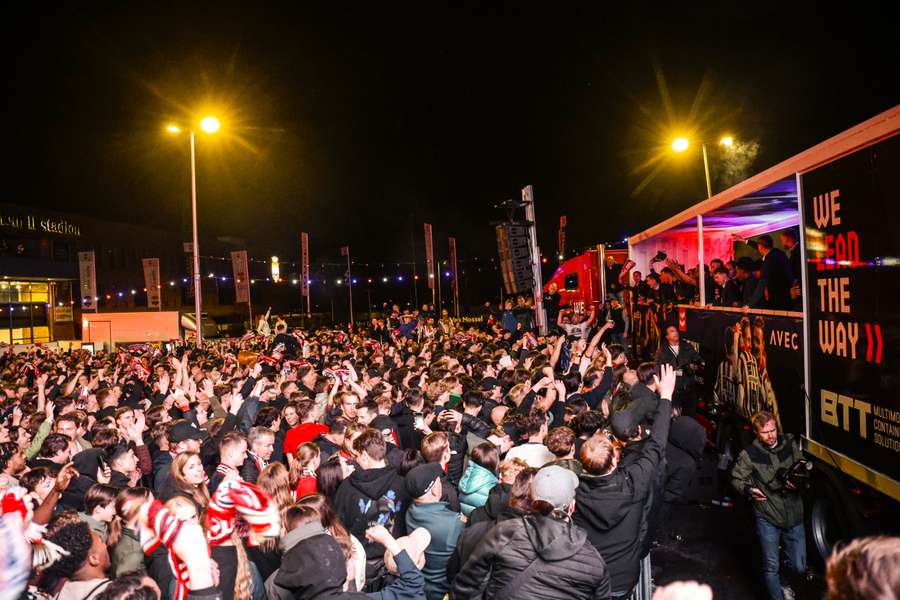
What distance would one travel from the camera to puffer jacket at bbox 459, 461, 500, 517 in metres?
4.68

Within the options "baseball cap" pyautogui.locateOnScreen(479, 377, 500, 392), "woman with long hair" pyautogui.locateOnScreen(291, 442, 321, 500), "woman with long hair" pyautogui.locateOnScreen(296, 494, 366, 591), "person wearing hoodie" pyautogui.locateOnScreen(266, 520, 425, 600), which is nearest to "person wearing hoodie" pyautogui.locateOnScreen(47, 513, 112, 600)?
"person wearing hoodie" pyautogui.locateOnScreen(266, 520, 425, 600)

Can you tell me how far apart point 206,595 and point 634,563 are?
106 inches

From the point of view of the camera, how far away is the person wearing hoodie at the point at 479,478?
15.4ft

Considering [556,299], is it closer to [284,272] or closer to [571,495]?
[571,495]

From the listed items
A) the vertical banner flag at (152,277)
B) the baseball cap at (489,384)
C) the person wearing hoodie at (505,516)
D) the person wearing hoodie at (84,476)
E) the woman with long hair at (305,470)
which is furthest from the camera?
the vertical banner flag at (152,277)

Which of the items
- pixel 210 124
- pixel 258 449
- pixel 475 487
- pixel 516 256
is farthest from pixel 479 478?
pixel 210 124

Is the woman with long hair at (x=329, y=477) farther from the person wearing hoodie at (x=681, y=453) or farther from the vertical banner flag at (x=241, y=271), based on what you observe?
the vertical banner flag at (x=241, y=271)

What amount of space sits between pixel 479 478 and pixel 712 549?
10.7 ft

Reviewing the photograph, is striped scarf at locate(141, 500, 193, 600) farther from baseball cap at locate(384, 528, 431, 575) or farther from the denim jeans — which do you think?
the denim jeans

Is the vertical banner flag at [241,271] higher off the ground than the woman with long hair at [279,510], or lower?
higher

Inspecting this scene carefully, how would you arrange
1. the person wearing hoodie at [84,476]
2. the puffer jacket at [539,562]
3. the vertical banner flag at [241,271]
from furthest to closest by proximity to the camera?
the vertical banner flag at [241,271], the person wearing hoodie at [84,476], the puffer jacket at [539,562]

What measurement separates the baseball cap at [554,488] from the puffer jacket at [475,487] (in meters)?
1.68

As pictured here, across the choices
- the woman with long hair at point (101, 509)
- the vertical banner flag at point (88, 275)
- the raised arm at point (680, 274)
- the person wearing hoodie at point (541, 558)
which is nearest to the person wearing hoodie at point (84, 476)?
the woman with long hair at point (101, 509)

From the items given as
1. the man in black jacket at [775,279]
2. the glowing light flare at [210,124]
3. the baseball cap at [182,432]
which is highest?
the glowing light flare at [210,124]
